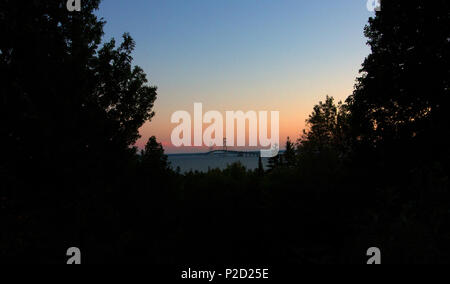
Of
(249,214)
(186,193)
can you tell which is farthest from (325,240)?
(186,193)

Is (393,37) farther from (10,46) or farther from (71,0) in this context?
(10,46)

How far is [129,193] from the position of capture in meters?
7.00

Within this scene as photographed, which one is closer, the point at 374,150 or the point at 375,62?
the point at 374,150

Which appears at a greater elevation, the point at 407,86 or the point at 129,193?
the point at 407,86

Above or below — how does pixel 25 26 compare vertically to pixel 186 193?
above

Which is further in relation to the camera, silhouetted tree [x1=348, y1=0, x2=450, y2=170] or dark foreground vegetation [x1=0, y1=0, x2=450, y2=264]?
silhouetted tree [x1=348, y1=0, x2=450, y2=170]

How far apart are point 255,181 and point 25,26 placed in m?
7.89

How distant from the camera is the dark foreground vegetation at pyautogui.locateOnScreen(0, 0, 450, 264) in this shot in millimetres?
5316

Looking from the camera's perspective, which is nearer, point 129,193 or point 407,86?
point 129,193

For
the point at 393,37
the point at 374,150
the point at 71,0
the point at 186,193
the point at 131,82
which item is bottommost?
the point at 186,193

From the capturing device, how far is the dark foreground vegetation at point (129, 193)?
532 centimetres

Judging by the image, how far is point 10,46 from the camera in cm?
770

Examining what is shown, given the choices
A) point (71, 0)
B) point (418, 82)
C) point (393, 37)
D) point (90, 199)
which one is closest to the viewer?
point (90, 199)
